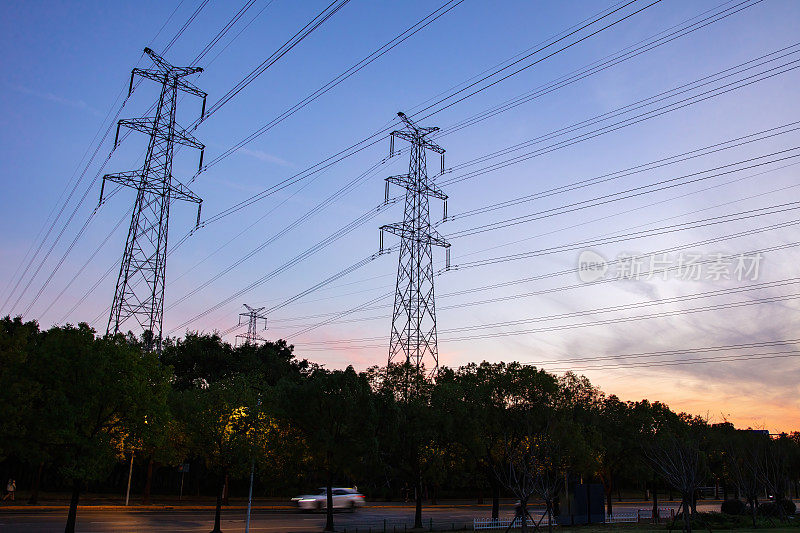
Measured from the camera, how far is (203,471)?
223 ft

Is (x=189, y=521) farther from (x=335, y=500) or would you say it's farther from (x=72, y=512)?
(x=335, y=500)

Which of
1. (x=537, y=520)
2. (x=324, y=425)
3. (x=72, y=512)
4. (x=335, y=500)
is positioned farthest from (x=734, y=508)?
(x=72, y=512)

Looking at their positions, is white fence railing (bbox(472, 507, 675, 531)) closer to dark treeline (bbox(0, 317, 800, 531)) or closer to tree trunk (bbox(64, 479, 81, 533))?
dark treeline (bbox(0, 317, 800, 531))

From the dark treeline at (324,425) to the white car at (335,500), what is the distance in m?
8.70

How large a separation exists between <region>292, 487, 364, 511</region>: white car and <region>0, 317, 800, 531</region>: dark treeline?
8701mm

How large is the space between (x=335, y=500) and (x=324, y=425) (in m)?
23.3

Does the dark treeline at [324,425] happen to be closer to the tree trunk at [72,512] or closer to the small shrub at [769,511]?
the tree trunk at [72,512]

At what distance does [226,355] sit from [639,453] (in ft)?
172

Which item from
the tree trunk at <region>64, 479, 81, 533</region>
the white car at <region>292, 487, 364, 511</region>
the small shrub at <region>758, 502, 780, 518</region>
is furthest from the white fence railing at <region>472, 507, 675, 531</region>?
the tree trunk at <region>64, 479, 81, 533</region>

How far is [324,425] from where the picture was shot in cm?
3572

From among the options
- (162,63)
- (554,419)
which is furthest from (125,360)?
(554,419)

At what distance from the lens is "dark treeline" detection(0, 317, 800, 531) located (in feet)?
94.2

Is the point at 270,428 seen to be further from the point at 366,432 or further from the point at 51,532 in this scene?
the point at 51,532

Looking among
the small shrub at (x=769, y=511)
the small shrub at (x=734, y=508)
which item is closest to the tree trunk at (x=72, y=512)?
the small shrub at (x=734, y=508)
